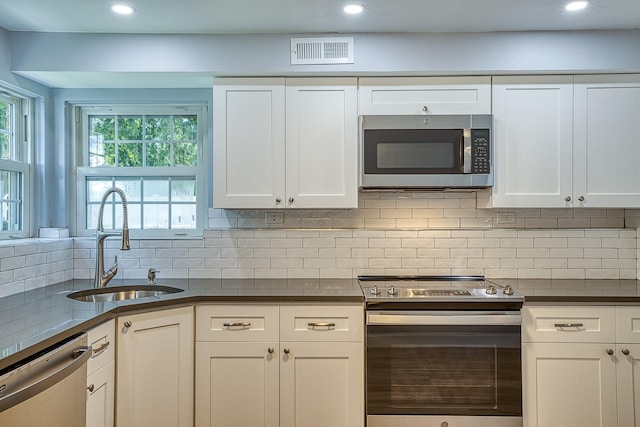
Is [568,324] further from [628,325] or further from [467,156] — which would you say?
[467,156]

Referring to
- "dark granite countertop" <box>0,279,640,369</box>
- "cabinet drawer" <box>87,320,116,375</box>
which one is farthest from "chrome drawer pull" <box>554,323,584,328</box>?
"cabinet drawer" <box>87,320,116,375</box>

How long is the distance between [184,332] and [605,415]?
2.14 m

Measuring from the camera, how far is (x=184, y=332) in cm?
223

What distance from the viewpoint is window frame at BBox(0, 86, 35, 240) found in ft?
8.66

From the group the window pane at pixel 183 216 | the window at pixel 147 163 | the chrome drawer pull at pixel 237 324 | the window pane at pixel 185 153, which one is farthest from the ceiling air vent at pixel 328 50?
the chrome drawer pull at pixel 237 324

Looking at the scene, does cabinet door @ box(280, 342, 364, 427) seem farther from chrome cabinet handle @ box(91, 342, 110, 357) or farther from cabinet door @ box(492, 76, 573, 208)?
cabinet door @ box(492, 76, 573, 208)

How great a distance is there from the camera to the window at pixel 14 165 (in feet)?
8.36

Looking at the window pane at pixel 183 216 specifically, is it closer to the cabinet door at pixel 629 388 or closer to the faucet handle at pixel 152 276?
the faucet handle at pixel 152 276

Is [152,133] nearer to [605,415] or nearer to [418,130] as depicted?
[418,130]

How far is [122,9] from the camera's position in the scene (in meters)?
2.22

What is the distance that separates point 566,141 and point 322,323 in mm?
1705

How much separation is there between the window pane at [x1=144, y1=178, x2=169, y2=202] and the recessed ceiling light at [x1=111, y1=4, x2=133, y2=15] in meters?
1.07

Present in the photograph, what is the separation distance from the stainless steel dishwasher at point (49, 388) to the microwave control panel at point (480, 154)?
2066 mm

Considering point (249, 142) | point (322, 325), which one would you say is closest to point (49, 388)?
point (322, 325)
